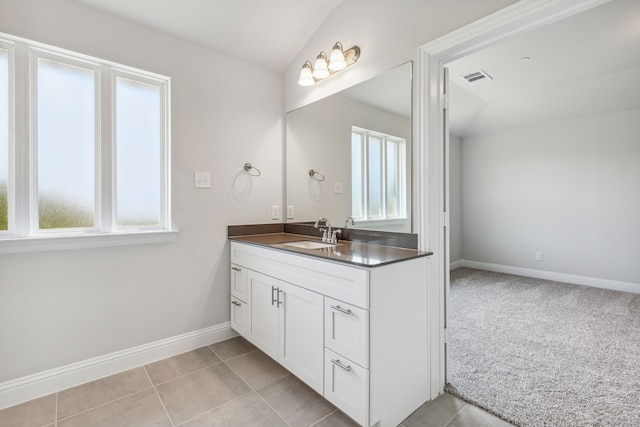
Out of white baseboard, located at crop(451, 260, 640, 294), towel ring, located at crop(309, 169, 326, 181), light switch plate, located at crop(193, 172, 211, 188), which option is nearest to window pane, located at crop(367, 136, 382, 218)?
towel ring, located at crop(309, 169, 326, 181)

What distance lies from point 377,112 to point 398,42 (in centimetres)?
43

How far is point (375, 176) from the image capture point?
2170mm

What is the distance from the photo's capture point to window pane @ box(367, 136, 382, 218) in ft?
6.97

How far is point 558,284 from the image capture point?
401cm

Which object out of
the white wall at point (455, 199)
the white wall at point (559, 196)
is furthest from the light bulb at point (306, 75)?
the white wall at point (559, 196)

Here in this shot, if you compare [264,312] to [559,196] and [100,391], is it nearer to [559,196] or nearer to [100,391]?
[100,391]

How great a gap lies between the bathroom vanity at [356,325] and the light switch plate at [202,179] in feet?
2.80

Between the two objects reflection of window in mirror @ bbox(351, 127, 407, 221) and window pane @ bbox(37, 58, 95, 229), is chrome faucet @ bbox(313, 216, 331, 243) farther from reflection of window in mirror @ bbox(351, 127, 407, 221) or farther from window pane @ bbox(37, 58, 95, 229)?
window pane @ bbox(37, 58, 95, 229)

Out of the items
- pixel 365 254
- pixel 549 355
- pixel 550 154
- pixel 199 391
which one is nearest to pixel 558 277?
pixel 550 154

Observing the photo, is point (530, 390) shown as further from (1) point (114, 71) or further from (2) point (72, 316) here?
(1) point (114, 71)

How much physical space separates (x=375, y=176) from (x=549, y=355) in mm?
1806

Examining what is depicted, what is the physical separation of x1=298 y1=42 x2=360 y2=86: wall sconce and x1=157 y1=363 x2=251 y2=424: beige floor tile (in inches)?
86.4

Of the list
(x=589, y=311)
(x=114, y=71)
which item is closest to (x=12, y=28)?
(x=114, y=71)

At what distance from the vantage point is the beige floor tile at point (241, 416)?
1.53m
